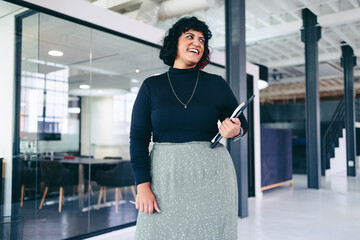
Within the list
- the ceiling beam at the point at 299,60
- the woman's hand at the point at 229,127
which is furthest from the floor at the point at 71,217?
the ceiling beam at the point at 299,60

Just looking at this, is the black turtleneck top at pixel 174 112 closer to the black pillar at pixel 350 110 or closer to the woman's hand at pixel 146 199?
the woman's hand at pixel 146 199

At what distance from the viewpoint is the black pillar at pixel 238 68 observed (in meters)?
4.80

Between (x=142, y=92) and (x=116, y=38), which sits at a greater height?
(x=116, y=38)

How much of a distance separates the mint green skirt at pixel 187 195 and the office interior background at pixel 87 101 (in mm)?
2310

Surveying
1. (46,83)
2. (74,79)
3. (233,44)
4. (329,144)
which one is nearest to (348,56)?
(329,144)

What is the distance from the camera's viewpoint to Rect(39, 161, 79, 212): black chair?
5.11 meters

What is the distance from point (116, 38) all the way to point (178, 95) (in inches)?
122

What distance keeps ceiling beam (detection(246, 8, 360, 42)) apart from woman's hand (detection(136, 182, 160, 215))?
7.73m

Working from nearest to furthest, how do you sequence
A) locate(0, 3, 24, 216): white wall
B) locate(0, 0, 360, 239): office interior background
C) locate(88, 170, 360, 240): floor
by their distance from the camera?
1. locate(0, 3, 24, 216): white wall
2. locate(0, 0, 360, 239): office interior background
3. locate(88, 170, 360, 240): floor

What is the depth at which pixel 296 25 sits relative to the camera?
325 inches

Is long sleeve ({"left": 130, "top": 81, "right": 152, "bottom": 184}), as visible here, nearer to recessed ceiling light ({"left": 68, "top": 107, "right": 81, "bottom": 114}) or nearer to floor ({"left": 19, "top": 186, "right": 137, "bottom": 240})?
floor ({"left": 19, "top": 186, "right": 137, "bottom": 240})

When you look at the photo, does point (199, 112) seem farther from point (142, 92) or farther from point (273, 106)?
point (273, 106)

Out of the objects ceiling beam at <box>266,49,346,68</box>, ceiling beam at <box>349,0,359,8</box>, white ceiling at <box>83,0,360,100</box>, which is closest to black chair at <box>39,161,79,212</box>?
white ceiling at <box>83,0,360,100</box>

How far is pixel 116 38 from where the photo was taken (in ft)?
13.9
